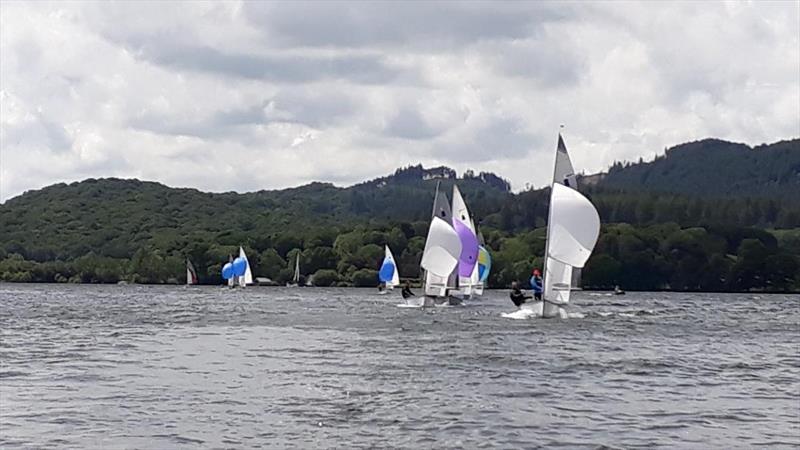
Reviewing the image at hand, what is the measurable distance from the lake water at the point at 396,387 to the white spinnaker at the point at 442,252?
943 inches

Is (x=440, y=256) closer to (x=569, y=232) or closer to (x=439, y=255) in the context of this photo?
(x=439, y=255)

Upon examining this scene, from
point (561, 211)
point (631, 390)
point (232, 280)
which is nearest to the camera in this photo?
point (631, 390)

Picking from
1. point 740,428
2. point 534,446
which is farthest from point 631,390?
point 534,446

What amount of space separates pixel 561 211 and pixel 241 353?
75.8ft

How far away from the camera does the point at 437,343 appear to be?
1961 inches

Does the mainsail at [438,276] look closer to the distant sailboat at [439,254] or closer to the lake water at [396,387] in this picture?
the distant sailboat at [439,254]

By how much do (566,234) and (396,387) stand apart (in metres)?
31.1

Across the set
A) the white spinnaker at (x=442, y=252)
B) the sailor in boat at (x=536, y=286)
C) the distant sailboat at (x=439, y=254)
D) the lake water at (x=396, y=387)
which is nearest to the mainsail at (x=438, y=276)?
the distant sailboat at (x=439, y=254)

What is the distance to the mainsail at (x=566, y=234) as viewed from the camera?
63.3 meters

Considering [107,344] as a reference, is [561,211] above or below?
above

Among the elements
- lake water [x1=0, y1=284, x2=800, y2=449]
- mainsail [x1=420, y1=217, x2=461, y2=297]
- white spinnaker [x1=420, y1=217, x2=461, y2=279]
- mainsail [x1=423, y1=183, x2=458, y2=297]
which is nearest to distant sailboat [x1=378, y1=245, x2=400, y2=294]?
mainsail [x1=423, y1=183, x2=458, y2=297]

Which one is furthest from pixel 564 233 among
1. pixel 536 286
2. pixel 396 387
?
pixel 396 387

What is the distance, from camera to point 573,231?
63.5 meters

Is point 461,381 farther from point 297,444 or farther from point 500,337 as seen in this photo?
point 500,337
